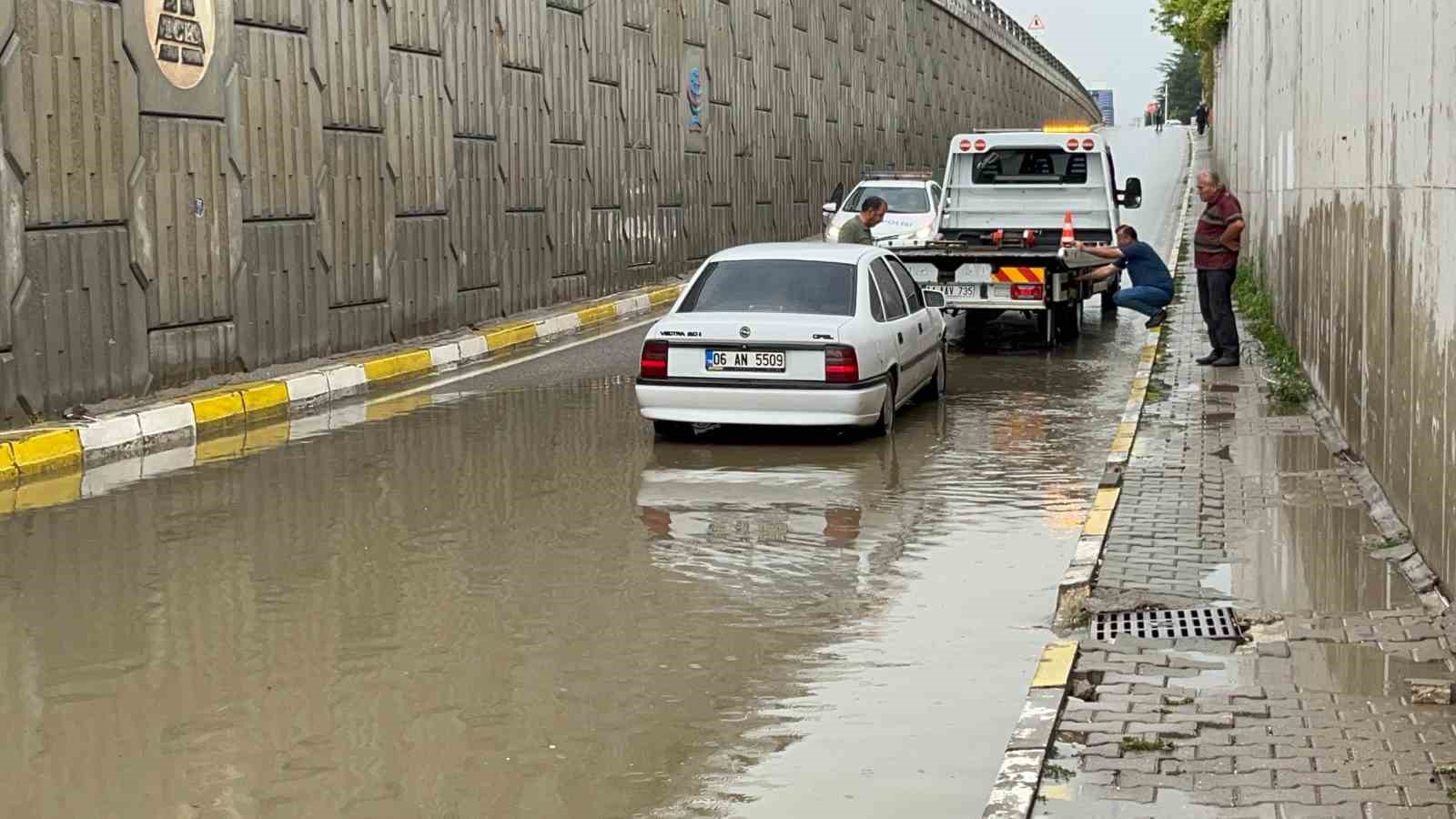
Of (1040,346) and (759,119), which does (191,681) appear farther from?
(759,119)

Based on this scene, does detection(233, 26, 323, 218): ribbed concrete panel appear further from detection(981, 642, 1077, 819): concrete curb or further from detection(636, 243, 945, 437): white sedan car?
detection(981, 642, 1077, 819): concrete curb

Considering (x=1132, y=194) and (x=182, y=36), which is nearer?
(x=182, y=36)

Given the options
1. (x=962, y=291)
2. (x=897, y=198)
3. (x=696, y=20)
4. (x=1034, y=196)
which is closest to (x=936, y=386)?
(x=962, y=291)

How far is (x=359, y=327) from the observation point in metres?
19.4

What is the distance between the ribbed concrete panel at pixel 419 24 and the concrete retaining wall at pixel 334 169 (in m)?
0.04

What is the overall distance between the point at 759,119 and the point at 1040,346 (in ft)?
54.2

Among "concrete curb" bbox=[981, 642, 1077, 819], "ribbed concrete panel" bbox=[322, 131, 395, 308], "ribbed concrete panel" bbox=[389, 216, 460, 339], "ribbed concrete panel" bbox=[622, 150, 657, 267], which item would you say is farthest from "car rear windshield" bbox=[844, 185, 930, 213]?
"concrete curb" bbox=[981, 642, 1077, 819]

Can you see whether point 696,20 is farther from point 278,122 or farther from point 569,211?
point 278,122

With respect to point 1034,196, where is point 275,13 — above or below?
above

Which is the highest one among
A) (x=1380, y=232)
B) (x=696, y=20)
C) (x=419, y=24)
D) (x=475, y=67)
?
(x=696, y=20)

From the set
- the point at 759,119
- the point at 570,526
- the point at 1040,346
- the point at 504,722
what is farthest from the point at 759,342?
the point at 759,119

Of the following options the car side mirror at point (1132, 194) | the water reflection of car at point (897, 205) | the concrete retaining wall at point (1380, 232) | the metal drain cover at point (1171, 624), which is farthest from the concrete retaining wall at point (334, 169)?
the concrete retaining wall at point (1380, 232)

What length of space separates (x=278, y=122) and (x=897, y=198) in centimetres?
1747

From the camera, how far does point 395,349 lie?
19641 millimetres
